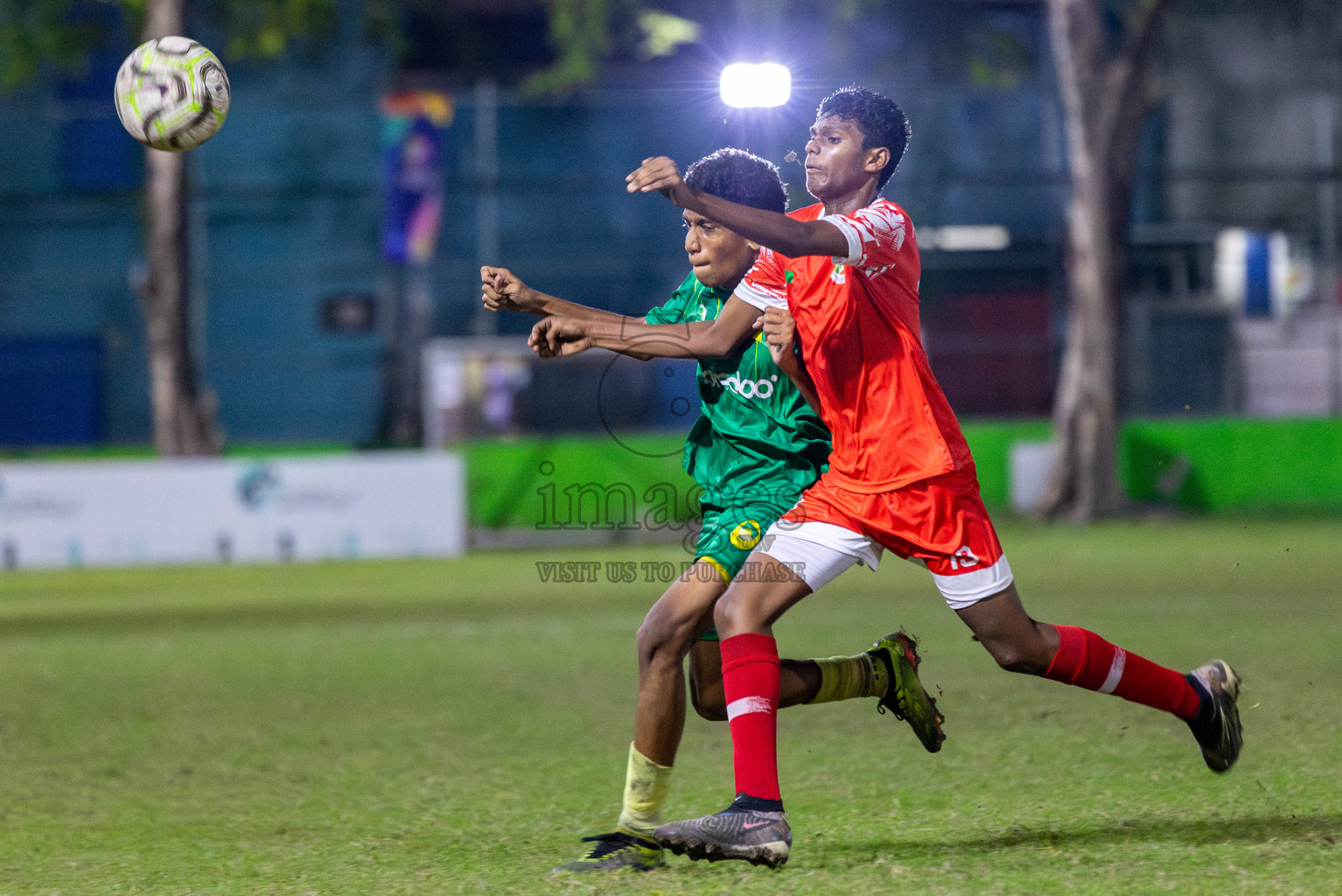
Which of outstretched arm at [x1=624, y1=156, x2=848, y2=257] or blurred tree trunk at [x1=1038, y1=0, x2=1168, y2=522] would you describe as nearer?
outstretched arm at [x1=624, y1=156, x2=848, y2=257]

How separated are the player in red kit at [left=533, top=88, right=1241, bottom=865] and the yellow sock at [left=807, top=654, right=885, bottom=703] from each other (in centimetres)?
46

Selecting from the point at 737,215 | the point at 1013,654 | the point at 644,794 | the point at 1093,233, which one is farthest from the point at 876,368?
the point at 1093,233

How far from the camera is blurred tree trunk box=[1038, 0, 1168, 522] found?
1945cm

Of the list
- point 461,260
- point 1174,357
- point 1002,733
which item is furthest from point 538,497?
point 1002,733

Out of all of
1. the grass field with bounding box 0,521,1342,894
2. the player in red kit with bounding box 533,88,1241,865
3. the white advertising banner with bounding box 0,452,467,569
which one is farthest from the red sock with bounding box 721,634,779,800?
the white advertising banner with bounding box 0,452,467,569

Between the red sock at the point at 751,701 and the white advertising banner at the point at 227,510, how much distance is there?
39.5 ft

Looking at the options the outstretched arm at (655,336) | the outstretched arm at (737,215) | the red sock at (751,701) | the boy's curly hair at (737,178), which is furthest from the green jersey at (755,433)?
the outstretched arm at (737,215)

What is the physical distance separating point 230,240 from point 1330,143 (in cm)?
1726

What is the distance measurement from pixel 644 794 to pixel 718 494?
844 mm

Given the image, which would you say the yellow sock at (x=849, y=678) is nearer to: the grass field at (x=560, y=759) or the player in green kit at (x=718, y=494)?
the player in green kit at (x=718, y=494)

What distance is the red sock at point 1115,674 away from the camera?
430 centimetres

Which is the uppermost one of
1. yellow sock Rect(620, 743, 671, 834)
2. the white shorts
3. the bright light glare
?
Result: the bright light glare

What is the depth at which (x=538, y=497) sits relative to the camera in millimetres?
18859

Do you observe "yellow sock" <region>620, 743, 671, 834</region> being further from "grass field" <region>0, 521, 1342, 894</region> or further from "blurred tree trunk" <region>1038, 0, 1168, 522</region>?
"blurred tree trunk" <region>1038, 0, 1168, 522</region>
